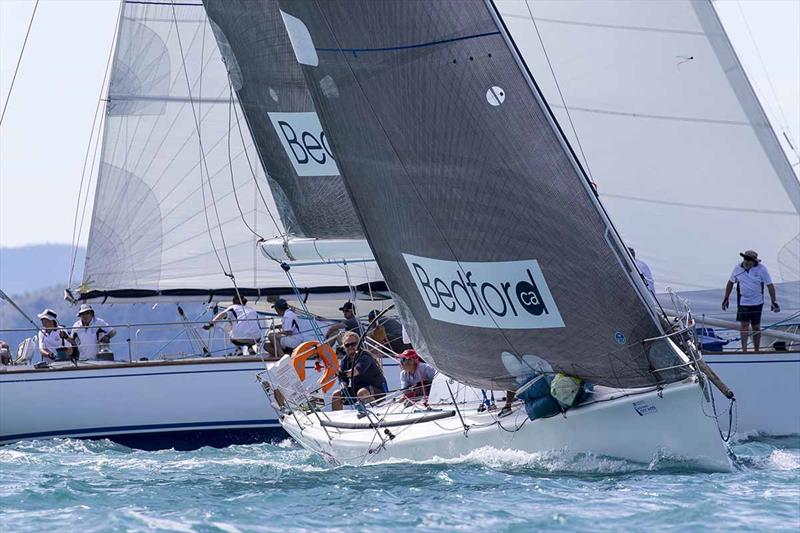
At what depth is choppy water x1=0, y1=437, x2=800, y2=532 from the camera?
24.9 ft

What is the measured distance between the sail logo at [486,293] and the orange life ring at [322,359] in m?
2.28

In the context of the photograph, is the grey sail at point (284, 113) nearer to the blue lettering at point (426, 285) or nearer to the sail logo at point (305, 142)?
the sail logo at point (305, 142)

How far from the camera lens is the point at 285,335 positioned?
47.6 ft

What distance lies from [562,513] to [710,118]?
23.4 feet

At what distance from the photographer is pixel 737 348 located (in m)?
14.2

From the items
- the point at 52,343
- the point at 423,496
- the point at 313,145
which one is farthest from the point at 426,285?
the point at 52,343

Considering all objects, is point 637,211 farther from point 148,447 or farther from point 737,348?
point 148,447

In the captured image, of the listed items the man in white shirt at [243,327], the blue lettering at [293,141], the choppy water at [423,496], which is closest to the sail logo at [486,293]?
the choppy water at [423,496]

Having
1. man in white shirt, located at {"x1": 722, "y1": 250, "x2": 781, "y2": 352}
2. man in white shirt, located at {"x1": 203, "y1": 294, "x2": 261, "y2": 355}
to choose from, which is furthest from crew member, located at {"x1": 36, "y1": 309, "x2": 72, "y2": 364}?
man in white shirt, located at {"x1": 722, "y1": 250, "x2": 781, "y2": 352}

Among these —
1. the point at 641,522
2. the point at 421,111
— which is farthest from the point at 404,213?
the point at 641,522

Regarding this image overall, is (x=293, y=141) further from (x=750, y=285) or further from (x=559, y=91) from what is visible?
(x=750, y=285)

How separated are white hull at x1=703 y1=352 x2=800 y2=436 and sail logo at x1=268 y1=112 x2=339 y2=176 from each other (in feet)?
14.4

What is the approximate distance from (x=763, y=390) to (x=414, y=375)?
392 cm

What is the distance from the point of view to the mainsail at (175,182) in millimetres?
15578
